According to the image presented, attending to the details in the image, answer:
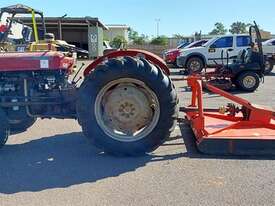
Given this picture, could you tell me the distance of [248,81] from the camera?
12336 mm

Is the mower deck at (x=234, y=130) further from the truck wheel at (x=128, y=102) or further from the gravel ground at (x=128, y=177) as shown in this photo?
the truck wheel at (x=128, y=102)

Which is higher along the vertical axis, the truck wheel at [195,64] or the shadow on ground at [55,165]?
the truck wheel at [195,64]

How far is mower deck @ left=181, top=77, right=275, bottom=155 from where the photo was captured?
16.6 ft

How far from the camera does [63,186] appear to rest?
4227mm

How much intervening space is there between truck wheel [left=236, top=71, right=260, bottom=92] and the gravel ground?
22.9ft

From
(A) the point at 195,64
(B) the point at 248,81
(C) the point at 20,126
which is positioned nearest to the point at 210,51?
(A) the point at 195,64

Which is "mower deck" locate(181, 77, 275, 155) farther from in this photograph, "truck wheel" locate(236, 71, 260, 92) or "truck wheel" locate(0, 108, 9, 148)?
"truck wheel" locate(236, 71, 260, 92)

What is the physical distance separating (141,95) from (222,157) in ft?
4.56

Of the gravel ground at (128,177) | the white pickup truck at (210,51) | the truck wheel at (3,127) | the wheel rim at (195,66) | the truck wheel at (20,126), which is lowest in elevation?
the gravel ground at (128,177)

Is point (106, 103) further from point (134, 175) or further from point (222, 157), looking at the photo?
point (222, 157)

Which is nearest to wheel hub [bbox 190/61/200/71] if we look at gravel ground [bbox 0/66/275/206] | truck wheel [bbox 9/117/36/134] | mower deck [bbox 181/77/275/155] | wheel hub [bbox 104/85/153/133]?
mower deck [bbox 181/77/275/155]

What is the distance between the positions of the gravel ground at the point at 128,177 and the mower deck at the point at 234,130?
5.6 inches

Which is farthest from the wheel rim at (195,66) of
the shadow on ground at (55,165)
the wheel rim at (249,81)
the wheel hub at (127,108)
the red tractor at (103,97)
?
the wheel hub at (127,108)

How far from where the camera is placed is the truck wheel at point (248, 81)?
12.3m
